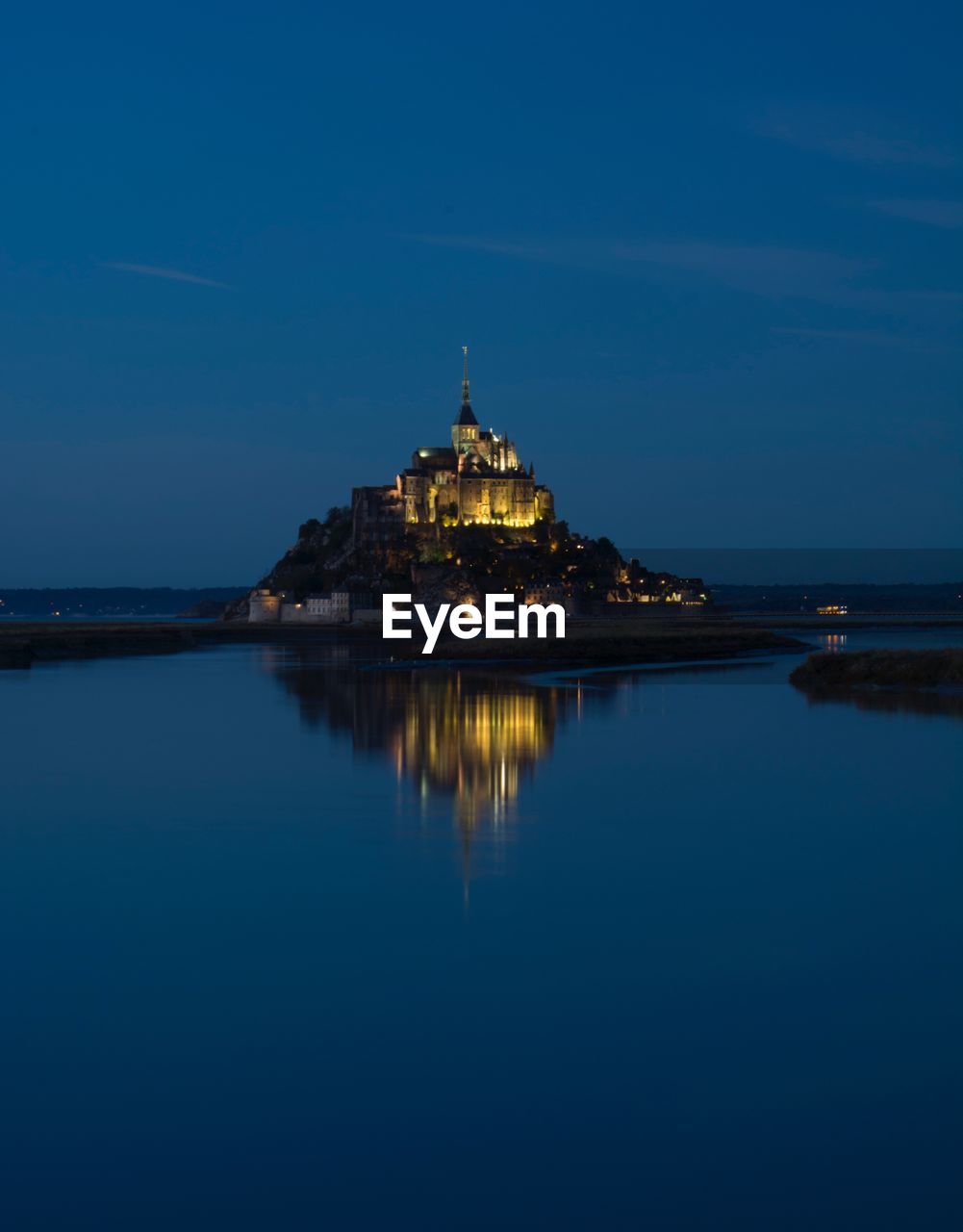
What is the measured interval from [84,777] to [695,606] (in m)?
100

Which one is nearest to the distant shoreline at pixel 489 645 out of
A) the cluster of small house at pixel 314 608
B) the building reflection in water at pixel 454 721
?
the building reflection in water at pixel 454 721

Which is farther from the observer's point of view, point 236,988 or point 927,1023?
point 236,988

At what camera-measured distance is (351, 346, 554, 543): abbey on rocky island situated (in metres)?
114

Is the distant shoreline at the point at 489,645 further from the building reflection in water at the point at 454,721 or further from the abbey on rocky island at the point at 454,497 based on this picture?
the abbey on rocky island at the point at 454,497

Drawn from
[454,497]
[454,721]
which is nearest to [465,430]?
[454,497]

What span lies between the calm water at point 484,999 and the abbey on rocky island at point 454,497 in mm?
91106

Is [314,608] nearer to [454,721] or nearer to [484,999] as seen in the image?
[454,721]

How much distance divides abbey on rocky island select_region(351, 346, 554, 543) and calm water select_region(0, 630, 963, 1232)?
299ft

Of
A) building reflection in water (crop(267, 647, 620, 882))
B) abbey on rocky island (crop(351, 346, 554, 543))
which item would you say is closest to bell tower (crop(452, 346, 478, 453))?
abbey on rocky island (crop(351, 346, 554, 543))

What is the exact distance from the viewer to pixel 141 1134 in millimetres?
7953

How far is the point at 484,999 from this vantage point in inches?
411

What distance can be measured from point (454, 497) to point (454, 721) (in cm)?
8487

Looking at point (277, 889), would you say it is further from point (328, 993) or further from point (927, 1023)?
point (927, 1023)

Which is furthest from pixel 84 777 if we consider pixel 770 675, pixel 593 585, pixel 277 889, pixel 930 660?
pixel 593 585
